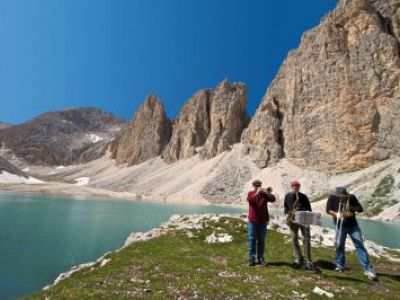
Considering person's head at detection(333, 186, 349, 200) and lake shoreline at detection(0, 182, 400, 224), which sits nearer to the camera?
person's head at detection(333, 186, 349, 200)

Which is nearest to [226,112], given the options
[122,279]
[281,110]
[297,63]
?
[281,110]

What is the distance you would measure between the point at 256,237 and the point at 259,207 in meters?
1.17

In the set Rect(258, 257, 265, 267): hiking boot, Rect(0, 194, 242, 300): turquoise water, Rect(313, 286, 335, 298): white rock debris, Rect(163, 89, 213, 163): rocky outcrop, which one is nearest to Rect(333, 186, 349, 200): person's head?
Rect(258, 257, 265, 267): hiking boot

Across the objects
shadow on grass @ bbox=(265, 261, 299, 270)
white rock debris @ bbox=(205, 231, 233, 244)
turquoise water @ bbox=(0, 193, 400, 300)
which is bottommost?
turquoise water @ bbox=(0, 193, 400, 300)

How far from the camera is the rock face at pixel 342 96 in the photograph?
10156cm

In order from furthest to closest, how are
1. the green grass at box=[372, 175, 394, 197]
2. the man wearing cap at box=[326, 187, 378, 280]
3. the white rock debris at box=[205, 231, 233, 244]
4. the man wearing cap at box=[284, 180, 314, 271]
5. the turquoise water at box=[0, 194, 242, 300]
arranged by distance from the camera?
the green grass at box=[372, 175, 394, 197], the turquoise water at box=[0, 194, 242, 300], the white rock debris at box=[205, 231, 233, 244], the man wearing cap at box=[284, 180, 314, 271], the man wearing cap at box=[326, 187, 378, 280]

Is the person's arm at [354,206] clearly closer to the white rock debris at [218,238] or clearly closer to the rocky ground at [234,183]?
the white rock debris at [218,238]

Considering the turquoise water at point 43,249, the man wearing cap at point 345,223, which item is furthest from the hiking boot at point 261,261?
the turquoise water at point 43,249

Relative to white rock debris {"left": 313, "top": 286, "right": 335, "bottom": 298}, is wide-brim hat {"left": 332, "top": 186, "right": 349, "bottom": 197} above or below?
above

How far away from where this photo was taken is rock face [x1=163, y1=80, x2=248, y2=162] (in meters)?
156

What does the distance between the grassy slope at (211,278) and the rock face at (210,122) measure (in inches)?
5316

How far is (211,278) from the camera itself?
12.1m

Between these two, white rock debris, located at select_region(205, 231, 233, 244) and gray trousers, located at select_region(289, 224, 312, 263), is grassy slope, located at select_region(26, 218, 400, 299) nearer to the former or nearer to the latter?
gray trousers, located at select_region(289, 224, 312, 263)

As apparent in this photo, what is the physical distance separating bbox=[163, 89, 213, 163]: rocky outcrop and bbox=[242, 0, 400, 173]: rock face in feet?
153
